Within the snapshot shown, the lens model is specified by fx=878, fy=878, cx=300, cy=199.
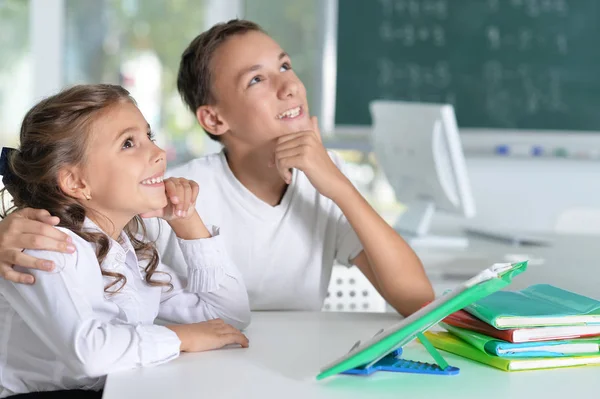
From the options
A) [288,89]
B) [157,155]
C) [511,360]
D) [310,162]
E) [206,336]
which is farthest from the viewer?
[288,89]

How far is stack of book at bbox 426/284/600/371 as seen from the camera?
4.39 feet

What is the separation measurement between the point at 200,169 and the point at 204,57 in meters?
0.27

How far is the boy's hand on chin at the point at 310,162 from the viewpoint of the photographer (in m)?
1.88

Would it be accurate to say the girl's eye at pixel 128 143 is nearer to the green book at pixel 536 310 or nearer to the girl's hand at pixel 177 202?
the girl's hand at pixel 177 202

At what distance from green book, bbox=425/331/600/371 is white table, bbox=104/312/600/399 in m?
0.01

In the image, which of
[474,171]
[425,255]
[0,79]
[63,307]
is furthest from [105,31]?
[63,307]

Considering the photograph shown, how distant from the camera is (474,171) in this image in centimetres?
445

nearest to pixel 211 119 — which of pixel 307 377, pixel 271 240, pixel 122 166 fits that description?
pixel 271 240

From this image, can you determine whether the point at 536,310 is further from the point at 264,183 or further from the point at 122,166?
the point at 264,183

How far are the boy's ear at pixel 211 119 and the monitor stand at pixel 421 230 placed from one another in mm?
1270

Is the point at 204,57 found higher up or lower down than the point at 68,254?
higher up

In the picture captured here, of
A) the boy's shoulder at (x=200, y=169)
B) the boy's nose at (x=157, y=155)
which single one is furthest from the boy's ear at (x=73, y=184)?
the boy's shoulder at (x=200, y=169)

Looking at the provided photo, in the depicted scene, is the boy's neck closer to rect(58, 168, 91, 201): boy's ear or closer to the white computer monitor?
rect(58, 168, 91, 201): boy's ear

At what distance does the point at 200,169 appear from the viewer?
2064 millimetres
